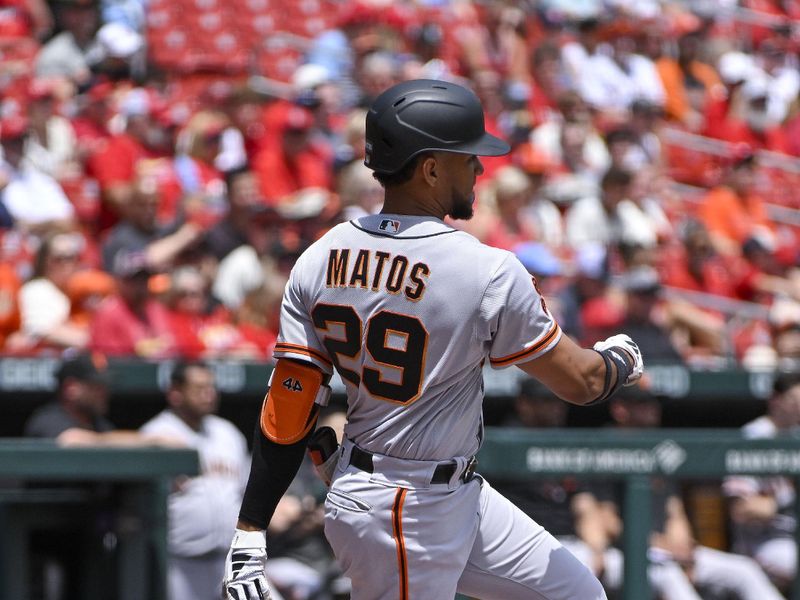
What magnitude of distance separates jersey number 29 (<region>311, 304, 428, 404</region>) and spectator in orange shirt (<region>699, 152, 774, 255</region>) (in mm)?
6518

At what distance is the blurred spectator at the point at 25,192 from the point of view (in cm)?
780

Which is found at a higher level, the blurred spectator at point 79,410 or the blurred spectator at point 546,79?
the blurred spectator at point 79,410

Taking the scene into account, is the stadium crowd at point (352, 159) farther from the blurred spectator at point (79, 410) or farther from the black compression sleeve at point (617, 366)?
the black compression sleeve at point (617, 366)

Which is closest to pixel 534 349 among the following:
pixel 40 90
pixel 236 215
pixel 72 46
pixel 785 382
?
pixel 785 382

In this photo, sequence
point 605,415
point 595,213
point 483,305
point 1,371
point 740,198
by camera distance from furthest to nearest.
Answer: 1. point 740,198
2. point 595,213
3. point 605,415
4. point 1,371
5. point 483,305

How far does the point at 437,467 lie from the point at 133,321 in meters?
3.83

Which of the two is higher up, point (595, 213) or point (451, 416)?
point (451, 416)

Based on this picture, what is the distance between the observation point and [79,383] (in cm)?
553

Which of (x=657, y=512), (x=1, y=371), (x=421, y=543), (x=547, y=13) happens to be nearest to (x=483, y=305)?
(x=421, y=543)

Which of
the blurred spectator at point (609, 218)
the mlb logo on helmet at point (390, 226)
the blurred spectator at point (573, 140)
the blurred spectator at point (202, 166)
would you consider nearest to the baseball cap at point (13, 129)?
the blurred spectator at point (202, 166)

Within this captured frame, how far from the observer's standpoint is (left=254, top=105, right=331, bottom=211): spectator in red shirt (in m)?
9.02

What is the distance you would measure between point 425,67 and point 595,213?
229 centimetres

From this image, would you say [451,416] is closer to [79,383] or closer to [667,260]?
[79,383]

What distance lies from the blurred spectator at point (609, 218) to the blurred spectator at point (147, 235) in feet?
8.34
